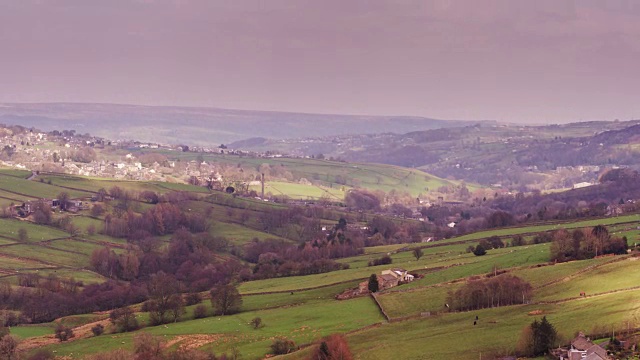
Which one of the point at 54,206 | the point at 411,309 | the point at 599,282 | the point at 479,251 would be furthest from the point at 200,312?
the point at 54,206

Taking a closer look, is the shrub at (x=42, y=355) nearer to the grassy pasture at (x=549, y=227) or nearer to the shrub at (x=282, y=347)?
the shrub at (x=282, y=347)

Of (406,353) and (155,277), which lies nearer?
(406,353)

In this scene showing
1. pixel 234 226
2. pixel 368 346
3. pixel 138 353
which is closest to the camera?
pixel 368 346

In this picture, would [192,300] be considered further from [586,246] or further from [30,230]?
[30,230]

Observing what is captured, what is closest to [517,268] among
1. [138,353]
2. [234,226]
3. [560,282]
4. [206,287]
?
[560,282]

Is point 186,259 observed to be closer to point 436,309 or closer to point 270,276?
point 270,276

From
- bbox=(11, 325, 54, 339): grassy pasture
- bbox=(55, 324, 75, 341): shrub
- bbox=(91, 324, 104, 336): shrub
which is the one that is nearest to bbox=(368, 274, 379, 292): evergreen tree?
bbox=(91, 324, 104, 336): shrub

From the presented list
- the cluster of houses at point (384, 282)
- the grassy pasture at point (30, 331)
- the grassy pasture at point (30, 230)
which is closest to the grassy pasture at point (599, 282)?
the cluster of houses at point (384, 282)

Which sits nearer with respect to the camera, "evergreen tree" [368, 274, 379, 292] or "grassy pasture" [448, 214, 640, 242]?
"evergreen tree" [368, 274, 379, 292]

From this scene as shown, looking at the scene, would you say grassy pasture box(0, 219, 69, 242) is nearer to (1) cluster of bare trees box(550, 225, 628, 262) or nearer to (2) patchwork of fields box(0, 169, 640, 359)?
(2) patchwork of fields box(0, 169, 640, 359)

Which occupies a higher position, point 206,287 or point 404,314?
point 404,314

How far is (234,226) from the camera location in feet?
628

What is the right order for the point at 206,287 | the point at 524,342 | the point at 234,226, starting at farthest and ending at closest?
the point at 234,226
the point at 206,287
the point at 524,342

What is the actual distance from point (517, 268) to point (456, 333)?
27059 mm
